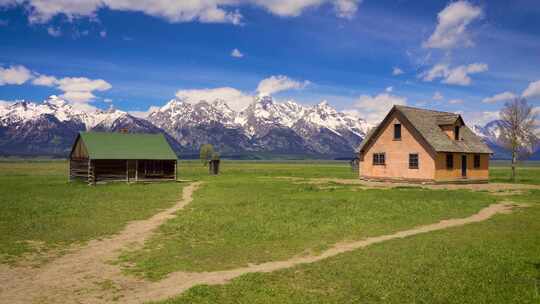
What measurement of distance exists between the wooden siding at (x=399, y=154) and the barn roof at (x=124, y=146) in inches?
1054

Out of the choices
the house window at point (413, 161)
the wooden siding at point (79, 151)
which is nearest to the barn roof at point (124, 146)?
the wooden siding at point (79, 151)

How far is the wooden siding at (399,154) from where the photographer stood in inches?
1907

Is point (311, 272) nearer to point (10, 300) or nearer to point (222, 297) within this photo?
point (222, 297)

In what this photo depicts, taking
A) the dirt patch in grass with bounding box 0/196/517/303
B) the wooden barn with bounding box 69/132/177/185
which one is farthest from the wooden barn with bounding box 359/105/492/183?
the dirt patch in grass with bounding box 0/196/517/303

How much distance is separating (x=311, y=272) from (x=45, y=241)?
11.8 meters

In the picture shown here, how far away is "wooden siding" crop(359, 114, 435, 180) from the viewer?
48.4 m

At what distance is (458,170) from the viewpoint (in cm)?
5041

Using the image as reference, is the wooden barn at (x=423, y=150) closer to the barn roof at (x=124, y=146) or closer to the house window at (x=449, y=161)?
the house window at (x=449, y=161)

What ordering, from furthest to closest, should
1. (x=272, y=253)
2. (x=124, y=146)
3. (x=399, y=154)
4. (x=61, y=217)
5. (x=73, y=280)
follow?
(x=124, y=146), (x=399, y=154), (x=61, y=217), (x=272, y=253), (x=73, y=280)

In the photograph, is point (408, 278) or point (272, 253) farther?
point (272, 253)

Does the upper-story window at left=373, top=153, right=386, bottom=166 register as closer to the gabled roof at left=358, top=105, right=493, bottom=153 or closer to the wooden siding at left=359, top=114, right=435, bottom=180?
the wooden siding at left=359, top=114, right=435, bottom=180

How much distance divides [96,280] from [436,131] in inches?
1862

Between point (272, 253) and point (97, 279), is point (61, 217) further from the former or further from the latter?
point (272, 253)

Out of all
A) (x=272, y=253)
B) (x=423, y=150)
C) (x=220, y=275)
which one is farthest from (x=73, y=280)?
Answer: (x=423, y=150)
